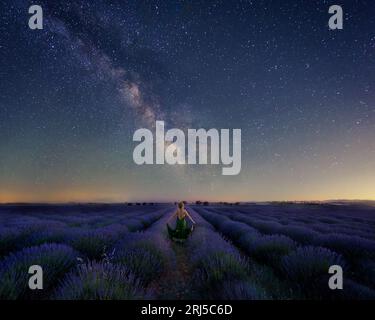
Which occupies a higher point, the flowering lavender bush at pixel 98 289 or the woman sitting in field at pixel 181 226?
the flowering lavender bush at pixel 98 289

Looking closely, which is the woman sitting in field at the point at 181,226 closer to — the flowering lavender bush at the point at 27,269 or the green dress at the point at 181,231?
the green dress at the point at 181,231

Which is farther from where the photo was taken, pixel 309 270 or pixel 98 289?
pixel 309 270

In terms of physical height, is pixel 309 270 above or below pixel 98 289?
below

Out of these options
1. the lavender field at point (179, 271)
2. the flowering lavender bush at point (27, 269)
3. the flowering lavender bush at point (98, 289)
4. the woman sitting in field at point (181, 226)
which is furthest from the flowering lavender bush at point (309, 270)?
the woman sitting in field at point (181, 226)

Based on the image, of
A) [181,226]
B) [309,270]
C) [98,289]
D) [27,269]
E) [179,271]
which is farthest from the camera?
[181,226]

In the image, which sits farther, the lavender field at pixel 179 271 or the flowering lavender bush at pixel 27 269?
the flowering lavender bush at pixel 27 269

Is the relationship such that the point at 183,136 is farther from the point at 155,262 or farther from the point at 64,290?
the point at 64,290

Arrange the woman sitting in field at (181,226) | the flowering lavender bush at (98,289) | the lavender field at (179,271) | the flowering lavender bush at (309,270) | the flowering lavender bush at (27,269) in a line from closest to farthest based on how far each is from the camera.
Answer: the flowering lavender bush at (98,289)
the lavender field at (179,271)
the flowering lavender bush at (27,269)
the flowering lavender bush at (309,270)
the woman sitting in field at (181,226)

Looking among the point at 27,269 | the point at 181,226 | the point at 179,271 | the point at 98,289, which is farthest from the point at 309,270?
the point at 181,226

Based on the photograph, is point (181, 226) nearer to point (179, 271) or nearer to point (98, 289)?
point (179, 271)
